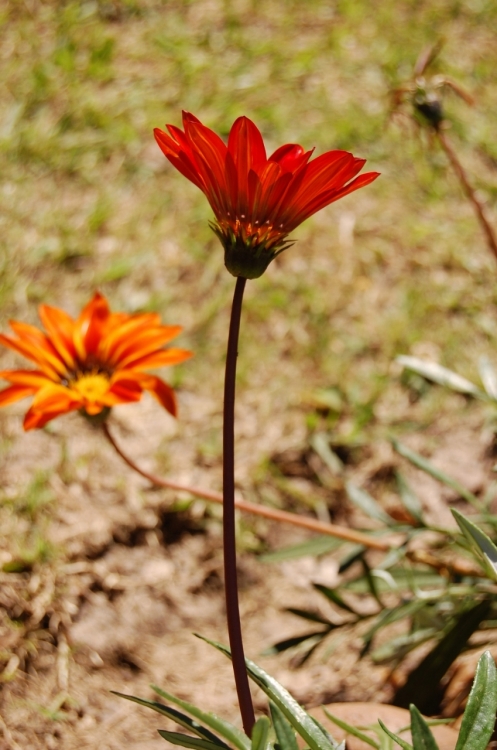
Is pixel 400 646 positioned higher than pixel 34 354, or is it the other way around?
pixel 34 354

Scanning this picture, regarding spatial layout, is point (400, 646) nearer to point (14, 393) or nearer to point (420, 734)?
point (420, 734)

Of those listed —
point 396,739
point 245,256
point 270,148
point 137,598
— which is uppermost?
point 270,148

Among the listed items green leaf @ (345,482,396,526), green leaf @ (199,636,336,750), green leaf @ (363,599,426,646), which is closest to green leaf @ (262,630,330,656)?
green leaf @ (363,599,426,646)

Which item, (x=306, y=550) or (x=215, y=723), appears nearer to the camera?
(x=215, y=723)

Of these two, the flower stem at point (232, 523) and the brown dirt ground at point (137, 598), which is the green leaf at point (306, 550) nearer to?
the brown dirt ground at point (137, 598)

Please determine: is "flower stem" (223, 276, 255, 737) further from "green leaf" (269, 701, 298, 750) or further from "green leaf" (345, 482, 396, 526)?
"green leaf" (345, 482, 396, 526)

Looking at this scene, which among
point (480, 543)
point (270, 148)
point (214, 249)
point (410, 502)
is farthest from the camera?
point (270, 148)

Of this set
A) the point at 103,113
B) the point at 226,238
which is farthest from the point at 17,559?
the point at 103,113

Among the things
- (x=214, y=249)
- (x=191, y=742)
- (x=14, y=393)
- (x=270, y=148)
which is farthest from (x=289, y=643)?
(x=270, y=148)
